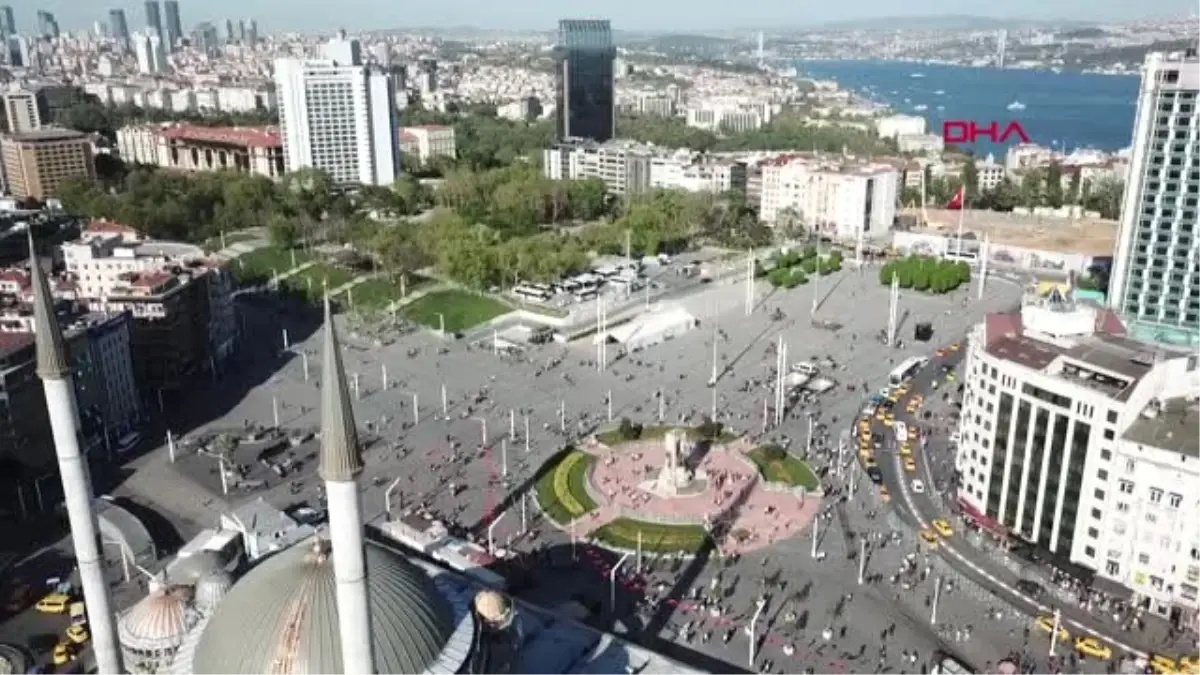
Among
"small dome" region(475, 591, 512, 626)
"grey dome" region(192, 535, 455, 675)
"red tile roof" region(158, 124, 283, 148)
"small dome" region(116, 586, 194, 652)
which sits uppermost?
"red tile roof" region(158, 124, 283, 148)

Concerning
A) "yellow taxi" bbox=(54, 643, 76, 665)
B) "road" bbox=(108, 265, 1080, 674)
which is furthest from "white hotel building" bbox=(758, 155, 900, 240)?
"yellow taxi" bbox=(54, 643, 76, 665)

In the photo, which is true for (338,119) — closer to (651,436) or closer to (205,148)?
(205,148)

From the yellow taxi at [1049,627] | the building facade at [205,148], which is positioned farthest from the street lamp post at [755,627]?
the building facade at [205,148]

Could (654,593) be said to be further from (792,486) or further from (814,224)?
(814,224)

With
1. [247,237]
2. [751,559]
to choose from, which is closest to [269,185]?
[247,237]

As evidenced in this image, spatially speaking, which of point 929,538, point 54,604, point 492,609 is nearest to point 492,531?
point 492,609

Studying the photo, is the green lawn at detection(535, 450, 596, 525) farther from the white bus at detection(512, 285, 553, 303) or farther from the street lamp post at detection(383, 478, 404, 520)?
the white bus at detection(512, 285, 553, 303)

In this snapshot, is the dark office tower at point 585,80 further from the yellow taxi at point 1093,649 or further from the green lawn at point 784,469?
the yellow taxi at point 1093,649

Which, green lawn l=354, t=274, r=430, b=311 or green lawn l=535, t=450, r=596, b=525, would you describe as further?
green lawn l=354, t=274, r=430, b=311
